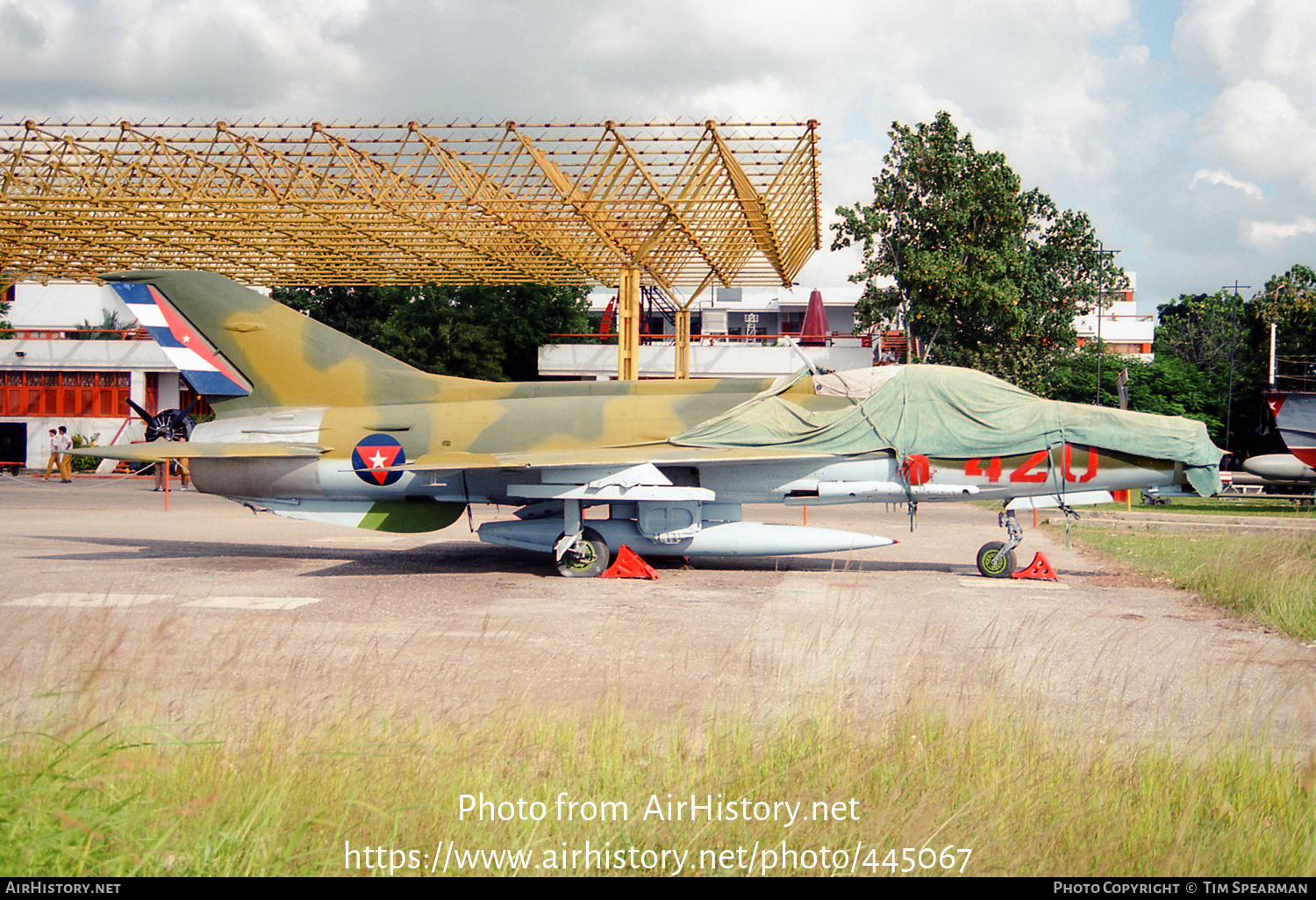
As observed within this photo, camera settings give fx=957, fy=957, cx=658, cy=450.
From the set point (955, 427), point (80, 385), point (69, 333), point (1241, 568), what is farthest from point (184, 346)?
point (69, 333)

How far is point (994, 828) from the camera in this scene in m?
4.16

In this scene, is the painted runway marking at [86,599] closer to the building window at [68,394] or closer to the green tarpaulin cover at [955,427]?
the green tarpaulin cover at [955,427]

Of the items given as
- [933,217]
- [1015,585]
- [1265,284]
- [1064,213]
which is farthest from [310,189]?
[1265,284]

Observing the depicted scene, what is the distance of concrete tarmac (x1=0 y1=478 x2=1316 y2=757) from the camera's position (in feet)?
20.5

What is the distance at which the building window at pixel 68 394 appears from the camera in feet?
139

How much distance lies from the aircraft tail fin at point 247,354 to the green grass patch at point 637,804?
1024 centimetres

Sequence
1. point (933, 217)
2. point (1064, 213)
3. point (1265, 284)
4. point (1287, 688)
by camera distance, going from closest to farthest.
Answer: point (1287, 688), point (933, 217), point (1064, 213), point (1265, 284)

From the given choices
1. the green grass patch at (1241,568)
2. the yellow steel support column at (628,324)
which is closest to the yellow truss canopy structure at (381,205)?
the yellow steel support column at (628,324)

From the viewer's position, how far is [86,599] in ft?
35.5

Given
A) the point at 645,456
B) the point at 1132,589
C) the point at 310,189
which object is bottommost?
the point at 1132,589

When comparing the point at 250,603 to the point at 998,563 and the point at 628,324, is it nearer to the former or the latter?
the point at 998,563

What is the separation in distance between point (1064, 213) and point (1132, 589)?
30.7 metres

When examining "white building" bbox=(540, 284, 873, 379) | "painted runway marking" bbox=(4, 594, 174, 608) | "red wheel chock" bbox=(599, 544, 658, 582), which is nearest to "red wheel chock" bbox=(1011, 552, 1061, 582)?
"red wheel chock" bbox=(599, 544, 658, 582)

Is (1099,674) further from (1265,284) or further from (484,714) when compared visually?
(1265,284)
